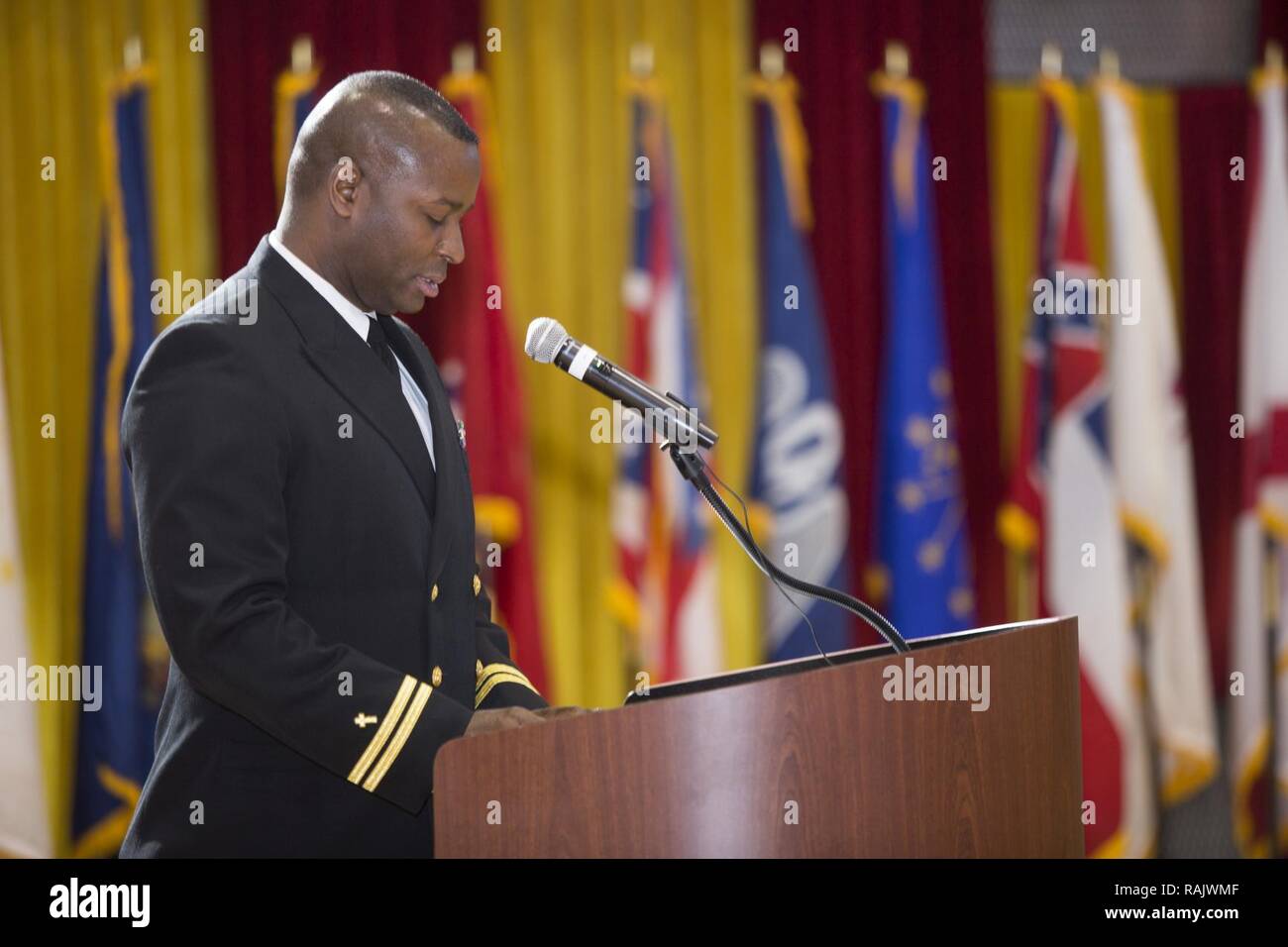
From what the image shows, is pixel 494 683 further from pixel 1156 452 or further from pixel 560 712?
pixel 1156 452

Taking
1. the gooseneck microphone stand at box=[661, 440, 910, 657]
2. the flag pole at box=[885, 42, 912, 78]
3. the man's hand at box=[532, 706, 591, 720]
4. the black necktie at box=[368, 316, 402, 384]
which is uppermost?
the flag pole at box=[885, 42, 912, 78]

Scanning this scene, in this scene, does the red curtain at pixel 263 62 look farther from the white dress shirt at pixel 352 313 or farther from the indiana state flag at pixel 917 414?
the white dress shirt at pixel 352 313

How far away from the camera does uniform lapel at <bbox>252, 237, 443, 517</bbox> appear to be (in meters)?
1.71

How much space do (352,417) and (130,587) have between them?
2.48m

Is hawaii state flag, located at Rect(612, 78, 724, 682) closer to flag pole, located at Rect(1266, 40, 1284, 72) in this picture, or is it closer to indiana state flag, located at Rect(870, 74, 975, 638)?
indiana state flag, located at Rect(870, 74, 975, 638)

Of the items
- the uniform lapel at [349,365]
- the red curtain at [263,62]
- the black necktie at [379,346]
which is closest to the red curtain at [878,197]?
the red curtain at [263,62]

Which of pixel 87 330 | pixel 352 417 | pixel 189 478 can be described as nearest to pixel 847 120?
pixel 87 330

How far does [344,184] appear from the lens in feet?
5.75

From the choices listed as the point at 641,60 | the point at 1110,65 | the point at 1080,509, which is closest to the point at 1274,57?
the point at 1110,65

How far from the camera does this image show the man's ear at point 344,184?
68.9 inches

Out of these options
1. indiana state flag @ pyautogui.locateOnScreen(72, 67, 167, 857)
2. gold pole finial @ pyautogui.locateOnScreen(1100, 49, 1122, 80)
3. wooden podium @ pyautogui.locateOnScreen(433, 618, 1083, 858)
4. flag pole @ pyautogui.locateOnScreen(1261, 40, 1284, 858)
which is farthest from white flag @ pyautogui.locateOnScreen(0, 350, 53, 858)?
flag pole @ pyautogui.locateOnScreen(1261, 40, 1284, 858)

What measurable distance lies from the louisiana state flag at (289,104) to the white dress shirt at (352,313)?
2184mm

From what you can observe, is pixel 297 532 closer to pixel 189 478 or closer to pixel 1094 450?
pixel 189 478

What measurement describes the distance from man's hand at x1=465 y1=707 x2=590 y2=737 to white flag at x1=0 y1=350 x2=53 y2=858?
2810 mm
